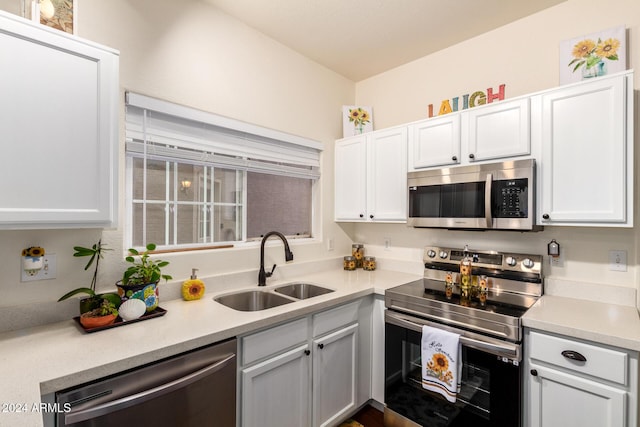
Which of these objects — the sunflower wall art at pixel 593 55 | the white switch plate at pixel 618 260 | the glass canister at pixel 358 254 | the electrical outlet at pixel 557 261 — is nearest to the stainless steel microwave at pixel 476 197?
the electrical outlet at pixel 557 261

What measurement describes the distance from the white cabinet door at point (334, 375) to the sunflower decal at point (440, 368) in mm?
506

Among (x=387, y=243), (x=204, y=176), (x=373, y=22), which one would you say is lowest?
(x=387, y=243)

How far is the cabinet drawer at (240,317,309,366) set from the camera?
4.78 ft

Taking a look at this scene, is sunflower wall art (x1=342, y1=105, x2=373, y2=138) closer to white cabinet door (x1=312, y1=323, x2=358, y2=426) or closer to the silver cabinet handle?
white cabinet door (x1=312, y1=323, x2=358, y2=426)

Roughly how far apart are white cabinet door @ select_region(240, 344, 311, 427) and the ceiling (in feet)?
6.83

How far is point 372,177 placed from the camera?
2.55 m

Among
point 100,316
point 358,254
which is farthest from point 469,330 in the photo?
point 100,316

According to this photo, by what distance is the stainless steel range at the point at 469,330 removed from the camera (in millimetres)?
1529

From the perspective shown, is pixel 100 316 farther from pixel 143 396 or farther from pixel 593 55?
pixel 593 55

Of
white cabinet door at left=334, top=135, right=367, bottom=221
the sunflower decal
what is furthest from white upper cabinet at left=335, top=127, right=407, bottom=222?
the sunflower decal

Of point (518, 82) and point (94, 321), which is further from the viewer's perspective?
point (518, 82)

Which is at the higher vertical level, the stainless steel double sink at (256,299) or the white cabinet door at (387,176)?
the white cabinet door at (387,176)

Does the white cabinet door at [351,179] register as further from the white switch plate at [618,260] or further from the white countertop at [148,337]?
the white switch plate at [618,260]

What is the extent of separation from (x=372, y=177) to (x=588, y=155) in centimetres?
134
